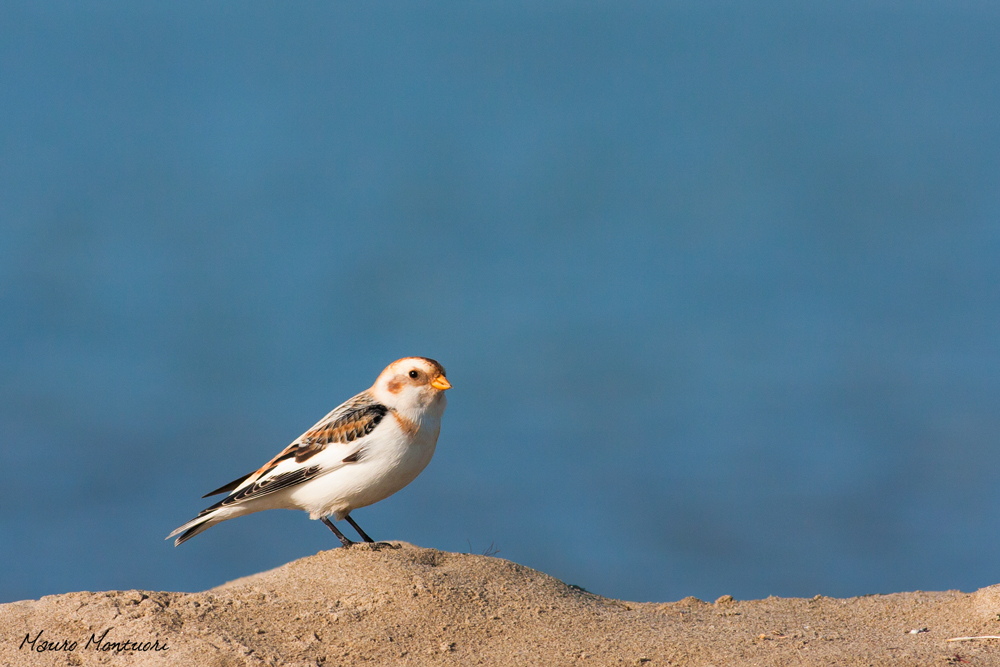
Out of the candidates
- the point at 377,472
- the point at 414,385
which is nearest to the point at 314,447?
the point at 377,472

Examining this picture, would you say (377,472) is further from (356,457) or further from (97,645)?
(97,645)

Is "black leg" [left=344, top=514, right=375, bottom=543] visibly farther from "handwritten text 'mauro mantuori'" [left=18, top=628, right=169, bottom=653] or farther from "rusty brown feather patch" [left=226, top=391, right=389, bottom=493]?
"handwritten text 'mauro mantuori'" [left=18, top=628, right=169, bottom=653]

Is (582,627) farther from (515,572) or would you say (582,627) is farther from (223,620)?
(223,620)

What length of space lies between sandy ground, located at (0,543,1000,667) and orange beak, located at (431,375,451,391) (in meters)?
1.24

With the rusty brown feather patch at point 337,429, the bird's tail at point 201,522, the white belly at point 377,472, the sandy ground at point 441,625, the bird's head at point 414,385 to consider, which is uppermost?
the bird's head at point 414,385

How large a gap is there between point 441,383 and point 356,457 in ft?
2.78

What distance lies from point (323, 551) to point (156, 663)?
1.73m

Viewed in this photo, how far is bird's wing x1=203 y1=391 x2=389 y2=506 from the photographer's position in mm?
7375

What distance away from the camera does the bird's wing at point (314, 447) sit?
7.38 meters

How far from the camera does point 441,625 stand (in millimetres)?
6188

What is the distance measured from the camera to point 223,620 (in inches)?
241

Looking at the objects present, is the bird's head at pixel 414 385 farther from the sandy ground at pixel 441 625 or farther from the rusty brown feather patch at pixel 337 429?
the sandy ground at pixel 441 625

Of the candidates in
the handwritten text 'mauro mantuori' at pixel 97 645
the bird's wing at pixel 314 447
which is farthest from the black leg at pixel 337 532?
the handwritten text 'mauro mantuori' at pixel 97 645

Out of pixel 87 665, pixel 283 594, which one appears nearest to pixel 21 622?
pixel 87 665
